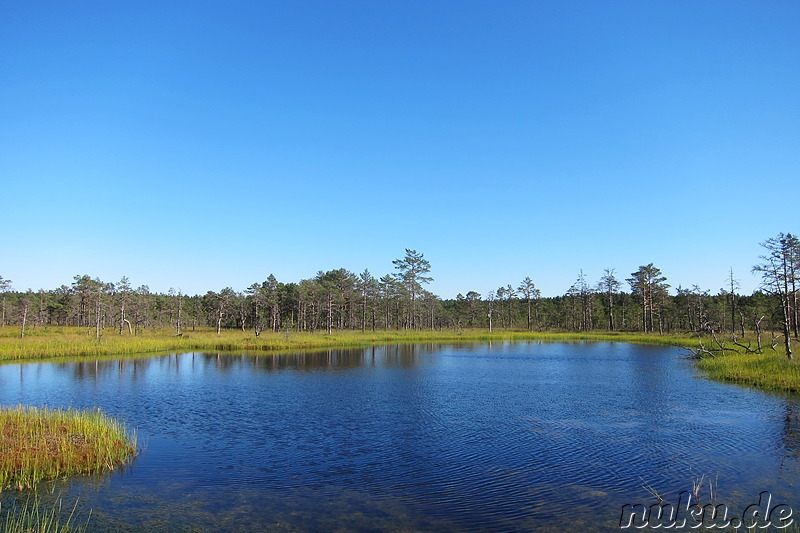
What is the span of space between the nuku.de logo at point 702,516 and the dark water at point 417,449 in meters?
0.36

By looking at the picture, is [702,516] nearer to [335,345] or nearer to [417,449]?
[417,449]

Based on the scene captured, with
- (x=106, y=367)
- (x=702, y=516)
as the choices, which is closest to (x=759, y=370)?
(x=702, y=516)

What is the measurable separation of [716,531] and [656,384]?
78.1 feet

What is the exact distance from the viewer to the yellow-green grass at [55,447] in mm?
13250

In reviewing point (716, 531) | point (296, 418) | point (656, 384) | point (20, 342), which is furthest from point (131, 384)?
point (656, 384)

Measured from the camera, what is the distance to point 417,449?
17.1 m

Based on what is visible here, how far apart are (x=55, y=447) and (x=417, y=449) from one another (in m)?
11.2

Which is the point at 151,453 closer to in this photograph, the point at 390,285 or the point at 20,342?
the point at 20,342

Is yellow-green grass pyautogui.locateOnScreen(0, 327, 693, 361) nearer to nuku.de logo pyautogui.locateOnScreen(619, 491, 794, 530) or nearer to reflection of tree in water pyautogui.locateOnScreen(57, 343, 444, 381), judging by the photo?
reflection of tree in water pyautogui.locateOnScreen(57, 343, 444, 381)

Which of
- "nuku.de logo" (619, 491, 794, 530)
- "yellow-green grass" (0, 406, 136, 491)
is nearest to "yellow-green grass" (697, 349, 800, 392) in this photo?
"nuku.de logo" (619, 491, 794, 530)

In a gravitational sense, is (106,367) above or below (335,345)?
above

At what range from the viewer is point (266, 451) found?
16.6 m

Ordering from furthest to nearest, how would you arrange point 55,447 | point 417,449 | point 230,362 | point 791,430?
1. point 230,362
2. point 791,430
3. point 417,449
4. point 55,447

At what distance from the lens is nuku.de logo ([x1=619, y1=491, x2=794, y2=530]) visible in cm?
1083
